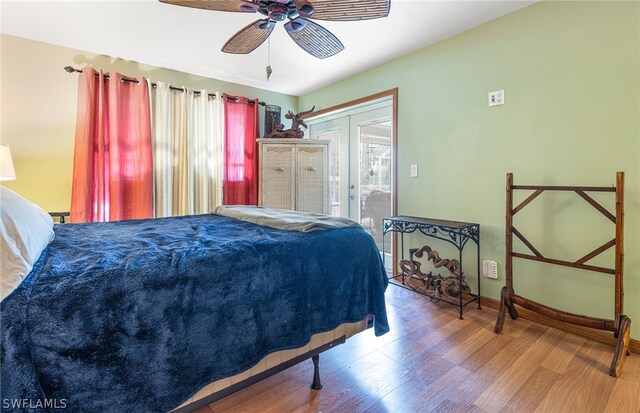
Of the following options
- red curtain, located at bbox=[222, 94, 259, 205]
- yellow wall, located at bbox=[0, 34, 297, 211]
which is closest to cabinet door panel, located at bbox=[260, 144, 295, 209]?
red curtain, located at bbox=[222, 94, 259, 205]

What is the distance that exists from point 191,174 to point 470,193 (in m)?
2.96

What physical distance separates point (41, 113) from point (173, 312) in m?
3.07

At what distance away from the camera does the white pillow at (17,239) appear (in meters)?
0.86

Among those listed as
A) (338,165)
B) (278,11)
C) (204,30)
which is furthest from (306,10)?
(338,165)

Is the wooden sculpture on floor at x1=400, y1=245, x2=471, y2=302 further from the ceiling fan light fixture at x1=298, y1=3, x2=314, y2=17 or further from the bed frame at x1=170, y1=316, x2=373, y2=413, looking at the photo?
the ceiling fan light fixture at x1=298, y1=3, x2=314, y2=17

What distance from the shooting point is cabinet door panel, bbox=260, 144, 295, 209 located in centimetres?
368

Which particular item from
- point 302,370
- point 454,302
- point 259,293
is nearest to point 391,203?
point 454,302

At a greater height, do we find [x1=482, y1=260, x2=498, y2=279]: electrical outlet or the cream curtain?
the cream curtain

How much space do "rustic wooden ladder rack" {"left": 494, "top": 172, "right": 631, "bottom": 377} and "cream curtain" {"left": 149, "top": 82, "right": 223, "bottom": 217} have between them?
3.10 metres

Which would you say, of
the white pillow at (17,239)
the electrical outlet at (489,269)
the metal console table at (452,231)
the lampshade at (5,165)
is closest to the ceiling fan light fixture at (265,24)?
the white pillow at (17,239)

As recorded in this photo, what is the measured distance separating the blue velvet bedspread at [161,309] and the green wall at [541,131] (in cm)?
160

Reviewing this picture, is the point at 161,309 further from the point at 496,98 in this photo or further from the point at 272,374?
the point at 496,98

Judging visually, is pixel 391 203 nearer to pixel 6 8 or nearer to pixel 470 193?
pixel 470 193

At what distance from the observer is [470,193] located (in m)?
2.71
